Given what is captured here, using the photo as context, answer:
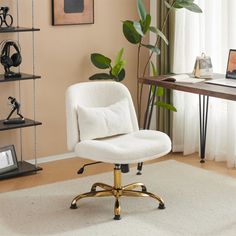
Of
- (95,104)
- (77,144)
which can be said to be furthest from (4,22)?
(77,144)

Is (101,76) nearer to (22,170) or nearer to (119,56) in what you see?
(119,56)

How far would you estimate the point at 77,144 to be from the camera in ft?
12.9

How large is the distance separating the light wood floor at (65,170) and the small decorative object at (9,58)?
0.83 m

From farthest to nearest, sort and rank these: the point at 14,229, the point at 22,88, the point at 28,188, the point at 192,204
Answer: the point at 22,88 < the point at 28,188 < the point at 192,204 < the point at 14,229

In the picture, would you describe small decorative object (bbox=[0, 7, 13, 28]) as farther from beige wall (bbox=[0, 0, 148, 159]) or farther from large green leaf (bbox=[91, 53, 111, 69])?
large green leaf (bbox=[91, 53, 111, 69])

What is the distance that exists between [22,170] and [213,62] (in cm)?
186

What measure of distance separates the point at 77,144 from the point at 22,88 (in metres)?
1.28

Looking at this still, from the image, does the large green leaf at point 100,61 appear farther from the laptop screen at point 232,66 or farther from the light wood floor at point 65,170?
the laptop screen at point 232,66

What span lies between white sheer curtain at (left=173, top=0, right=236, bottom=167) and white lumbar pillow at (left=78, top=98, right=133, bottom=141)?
1.20m

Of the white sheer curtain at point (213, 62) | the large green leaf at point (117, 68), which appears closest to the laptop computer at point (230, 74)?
the white sheer curtain at point (213, 62)

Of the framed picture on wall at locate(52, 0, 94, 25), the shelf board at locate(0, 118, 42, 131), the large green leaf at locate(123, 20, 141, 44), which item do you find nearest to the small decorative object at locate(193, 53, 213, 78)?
the large green leaf at locate(123, 20, 141, 44)

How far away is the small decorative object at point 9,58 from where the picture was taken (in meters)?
4.67

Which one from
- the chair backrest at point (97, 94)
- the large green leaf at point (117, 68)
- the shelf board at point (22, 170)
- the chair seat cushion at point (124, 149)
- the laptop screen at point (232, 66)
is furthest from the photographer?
the large green leaf at point (117, 68)

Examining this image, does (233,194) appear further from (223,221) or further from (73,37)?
(73,37)
